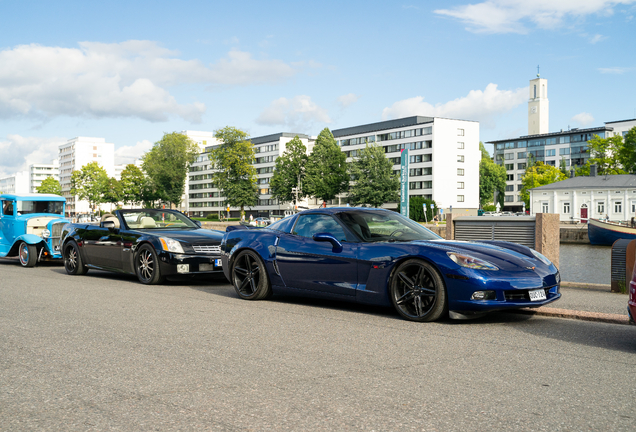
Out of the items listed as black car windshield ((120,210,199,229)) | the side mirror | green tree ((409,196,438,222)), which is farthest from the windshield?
green tree ((409,196,438,222))

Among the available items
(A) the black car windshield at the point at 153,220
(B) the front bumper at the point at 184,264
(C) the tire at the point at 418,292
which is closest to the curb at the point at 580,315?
(C) the tire at the point at 418,292

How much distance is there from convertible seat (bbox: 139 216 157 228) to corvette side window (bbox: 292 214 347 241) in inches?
191

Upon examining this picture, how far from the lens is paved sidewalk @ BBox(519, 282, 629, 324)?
276 inches

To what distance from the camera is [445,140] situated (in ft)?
311

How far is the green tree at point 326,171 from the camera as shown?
91500 mm

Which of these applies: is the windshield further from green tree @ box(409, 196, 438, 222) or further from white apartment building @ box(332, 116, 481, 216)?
white apartment building @ box(332, 116, 481, 216)

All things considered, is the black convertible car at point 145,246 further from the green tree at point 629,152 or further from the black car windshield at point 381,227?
the green tree at point 629,152

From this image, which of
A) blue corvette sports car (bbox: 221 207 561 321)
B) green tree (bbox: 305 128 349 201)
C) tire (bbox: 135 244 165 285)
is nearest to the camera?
blue corvette sports car (bbox: 221 207 561 321)

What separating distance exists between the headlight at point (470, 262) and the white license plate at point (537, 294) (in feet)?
1.51

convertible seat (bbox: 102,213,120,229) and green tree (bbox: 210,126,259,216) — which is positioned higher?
green tree (bbox: 210,126,259,216)

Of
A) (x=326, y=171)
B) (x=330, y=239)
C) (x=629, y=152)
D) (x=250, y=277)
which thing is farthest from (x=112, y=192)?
(x=330, y=239)

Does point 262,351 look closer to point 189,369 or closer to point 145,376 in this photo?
point 189,369

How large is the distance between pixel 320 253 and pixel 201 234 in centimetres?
455

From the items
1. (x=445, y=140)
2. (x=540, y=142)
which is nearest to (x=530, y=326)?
(x=445, y=140)
